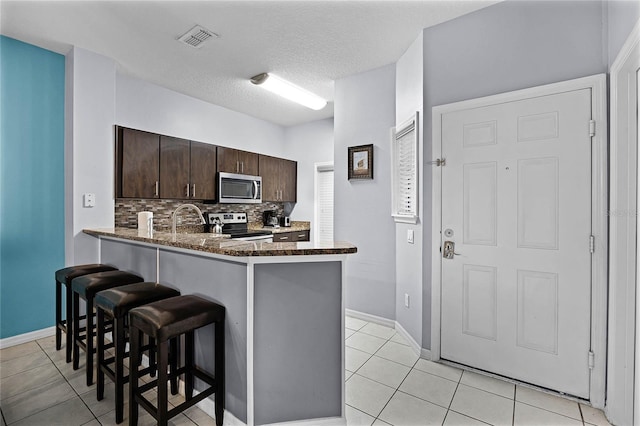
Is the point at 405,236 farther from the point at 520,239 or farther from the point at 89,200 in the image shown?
the point at 89,200

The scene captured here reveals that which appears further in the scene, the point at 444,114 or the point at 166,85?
the point at 166,85

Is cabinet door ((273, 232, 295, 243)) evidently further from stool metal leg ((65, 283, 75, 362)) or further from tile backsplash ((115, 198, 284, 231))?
stool metal leg ((65, 283, 75, 362))

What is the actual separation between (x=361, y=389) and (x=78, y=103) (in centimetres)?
348

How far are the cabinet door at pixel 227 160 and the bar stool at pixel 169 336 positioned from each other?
111 inches

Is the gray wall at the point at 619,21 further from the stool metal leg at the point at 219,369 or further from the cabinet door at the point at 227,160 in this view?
the cabinet door at the point at 227,160

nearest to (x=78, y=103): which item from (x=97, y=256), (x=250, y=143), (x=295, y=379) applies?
(x=97, y=256)

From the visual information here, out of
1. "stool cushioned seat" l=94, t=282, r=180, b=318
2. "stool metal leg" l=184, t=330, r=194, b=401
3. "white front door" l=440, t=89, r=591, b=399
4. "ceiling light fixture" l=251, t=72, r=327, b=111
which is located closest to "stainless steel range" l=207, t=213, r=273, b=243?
"ceiling light fixture" l=251, t=72, r=327, b=111

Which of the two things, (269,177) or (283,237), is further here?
(269,177)

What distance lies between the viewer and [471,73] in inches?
89.7

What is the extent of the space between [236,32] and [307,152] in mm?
2848

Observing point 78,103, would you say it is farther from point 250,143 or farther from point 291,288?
point 291,288

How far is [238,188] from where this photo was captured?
4496 millimetres

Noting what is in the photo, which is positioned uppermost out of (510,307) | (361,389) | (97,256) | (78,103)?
(78,103)

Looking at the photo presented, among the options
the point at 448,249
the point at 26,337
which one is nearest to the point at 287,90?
the point at 448,249
